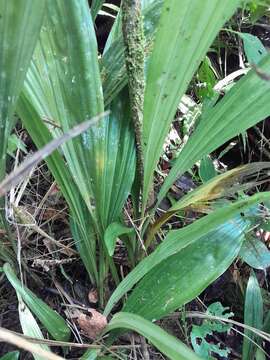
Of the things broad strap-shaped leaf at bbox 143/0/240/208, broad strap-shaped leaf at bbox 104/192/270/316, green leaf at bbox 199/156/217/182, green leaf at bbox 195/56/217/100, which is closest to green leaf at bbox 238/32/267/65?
green leaf at bbox 195/56/217/100

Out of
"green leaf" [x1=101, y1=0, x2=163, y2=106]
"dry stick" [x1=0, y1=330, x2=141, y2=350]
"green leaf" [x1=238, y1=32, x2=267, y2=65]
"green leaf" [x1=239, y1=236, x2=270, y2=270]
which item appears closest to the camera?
"dry stick" [x1=0, y1=330, x2=141, y2=350]

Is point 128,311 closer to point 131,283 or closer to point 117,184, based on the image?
point 131,283

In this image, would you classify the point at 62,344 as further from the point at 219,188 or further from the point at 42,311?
the point at 219,188

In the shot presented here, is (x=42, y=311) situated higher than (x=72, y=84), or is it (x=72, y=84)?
(x=72, y=84)

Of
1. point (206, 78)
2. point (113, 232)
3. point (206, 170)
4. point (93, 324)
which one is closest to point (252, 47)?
point (206, 78)

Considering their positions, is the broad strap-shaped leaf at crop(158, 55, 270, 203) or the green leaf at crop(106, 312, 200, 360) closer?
the green leaf at crop(106, 312, 200, 360)

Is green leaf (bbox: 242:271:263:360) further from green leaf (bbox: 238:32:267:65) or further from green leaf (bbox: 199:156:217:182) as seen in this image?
green leaf (bbox: 238:32:267:65)

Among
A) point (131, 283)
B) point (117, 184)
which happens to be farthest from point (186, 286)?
point (117, 184)
